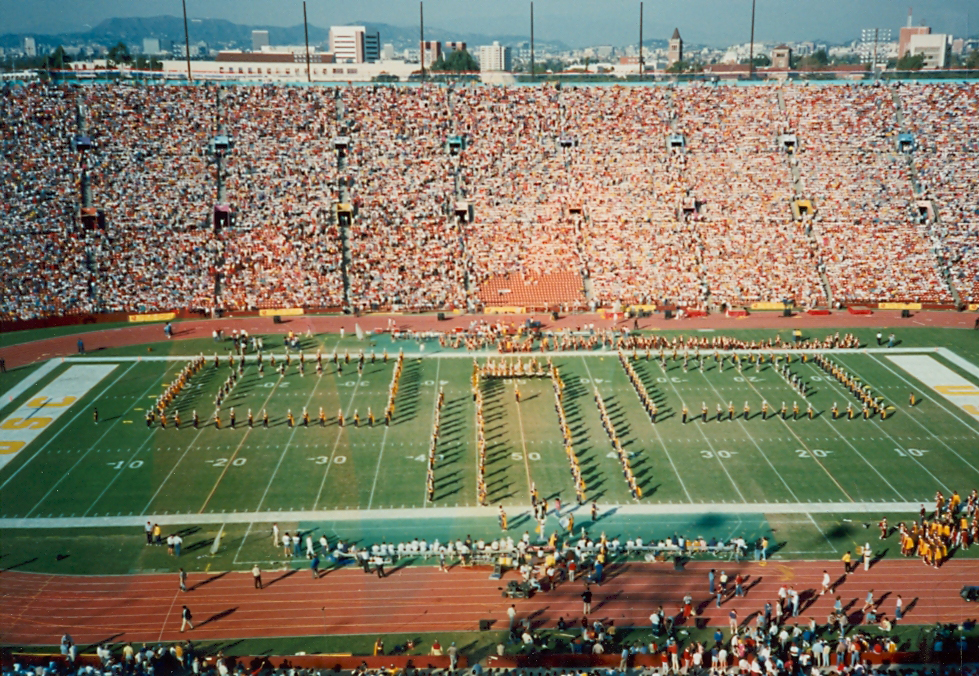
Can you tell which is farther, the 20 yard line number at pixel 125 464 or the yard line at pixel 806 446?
the 20 yard line number at pixel 125 464

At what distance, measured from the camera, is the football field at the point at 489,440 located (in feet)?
87.1

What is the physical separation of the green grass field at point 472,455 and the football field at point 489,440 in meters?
0.08

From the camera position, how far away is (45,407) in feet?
109

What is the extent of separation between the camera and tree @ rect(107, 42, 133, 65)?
202 ft

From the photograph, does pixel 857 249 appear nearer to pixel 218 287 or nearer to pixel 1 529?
pixel 218 287

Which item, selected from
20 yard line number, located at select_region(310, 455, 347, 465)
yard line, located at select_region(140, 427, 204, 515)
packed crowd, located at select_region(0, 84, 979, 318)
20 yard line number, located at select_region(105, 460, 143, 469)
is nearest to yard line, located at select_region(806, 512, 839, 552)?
20 yard line number, located at select_region(310, 455, 347, 465)

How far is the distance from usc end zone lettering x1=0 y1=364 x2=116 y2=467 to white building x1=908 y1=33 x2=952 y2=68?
84871mm

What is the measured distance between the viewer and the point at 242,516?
25578 mm

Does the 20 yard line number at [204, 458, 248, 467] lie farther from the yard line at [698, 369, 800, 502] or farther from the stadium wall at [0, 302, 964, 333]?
the yard line at [698, 369, 800, 502]

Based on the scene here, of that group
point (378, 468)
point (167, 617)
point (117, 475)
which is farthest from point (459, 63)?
point (167, 617)

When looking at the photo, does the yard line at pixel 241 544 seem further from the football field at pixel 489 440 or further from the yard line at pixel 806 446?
the yard line at pixel 806 446

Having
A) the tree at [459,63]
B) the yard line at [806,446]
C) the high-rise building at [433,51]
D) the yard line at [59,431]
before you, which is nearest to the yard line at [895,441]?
the yard line at [806,446]

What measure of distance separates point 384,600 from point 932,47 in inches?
4186

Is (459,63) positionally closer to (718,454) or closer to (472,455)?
(472,455)
